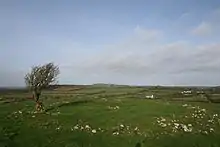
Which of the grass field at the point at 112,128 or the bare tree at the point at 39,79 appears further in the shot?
the bare tree at the point at 39,79

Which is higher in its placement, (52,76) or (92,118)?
(52,76)

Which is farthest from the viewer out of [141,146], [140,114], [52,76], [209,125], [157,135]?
[52,76]

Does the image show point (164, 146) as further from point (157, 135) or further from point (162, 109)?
point (162, 109)

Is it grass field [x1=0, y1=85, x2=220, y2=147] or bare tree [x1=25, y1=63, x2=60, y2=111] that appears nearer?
grass field [x1=0, y1=85, x2=220, y2=147]

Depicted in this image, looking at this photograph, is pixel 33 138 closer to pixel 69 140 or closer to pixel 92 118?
pixel 69 140

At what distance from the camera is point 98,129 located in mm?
34719

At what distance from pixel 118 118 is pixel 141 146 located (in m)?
11.9

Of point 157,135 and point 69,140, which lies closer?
point 69,140

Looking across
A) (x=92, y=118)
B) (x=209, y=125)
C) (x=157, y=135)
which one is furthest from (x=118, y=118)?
(x=209, y=125)

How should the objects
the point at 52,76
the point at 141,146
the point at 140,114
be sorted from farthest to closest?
1. the point at 52,76
2. the point at 140,114
3. the point at 141,146

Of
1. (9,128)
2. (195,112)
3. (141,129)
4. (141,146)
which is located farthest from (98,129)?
(195,112)

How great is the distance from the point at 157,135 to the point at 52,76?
90.2ft

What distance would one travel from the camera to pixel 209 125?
38344 mm

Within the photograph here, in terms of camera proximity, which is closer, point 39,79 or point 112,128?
point 112,128
